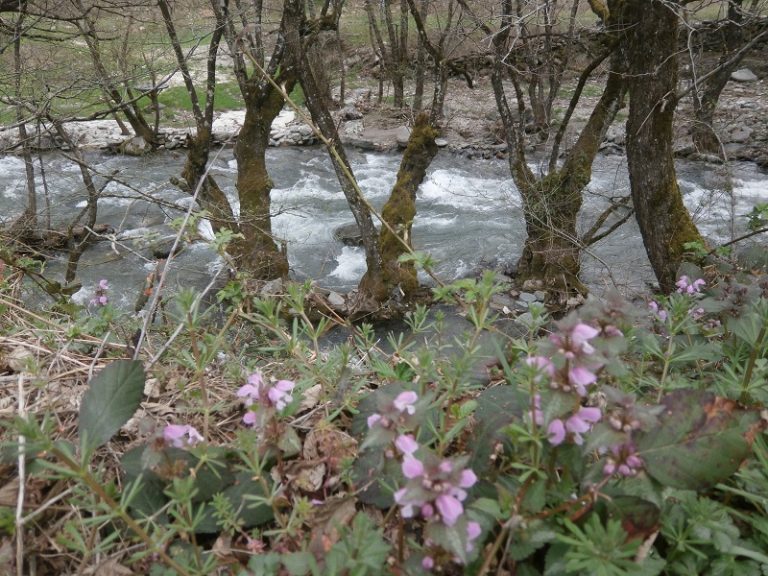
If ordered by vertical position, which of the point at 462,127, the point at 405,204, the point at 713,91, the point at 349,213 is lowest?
the point at 349,213

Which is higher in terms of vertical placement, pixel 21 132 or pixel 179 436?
pixel 179 436

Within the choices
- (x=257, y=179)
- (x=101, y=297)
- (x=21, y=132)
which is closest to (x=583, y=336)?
(x=101, y=297)

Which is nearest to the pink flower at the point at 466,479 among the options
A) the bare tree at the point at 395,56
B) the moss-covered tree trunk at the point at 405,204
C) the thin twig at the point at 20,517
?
the thin twig at the point at 20,517

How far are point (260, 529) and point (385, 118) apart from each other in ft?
49.0

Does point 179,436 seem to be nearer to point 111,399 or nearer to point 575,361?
point 111,399

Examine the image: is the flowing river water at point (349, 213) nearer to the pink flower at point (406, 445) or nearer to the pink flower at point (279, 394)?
the pink flower at point (279, 394)

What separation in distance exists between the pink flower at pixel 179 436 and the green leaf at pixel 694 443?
3.06 feet

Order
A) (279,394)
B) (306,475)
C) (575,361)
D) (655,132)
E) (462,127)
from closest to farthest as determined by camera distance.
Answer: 1. (575,361)
2. (279,394)
3. (306,475)
4. (655,132)
5. (462,127)

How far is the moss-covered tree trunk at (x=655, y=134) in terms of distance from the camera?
16.1 ft

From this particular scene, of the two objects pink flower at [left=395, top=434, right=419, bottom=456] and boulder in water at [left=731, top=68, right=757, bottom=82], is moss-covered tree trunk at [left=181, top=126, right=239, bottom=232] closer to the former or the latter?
pink flower at [left=395, top=434, right=419, bottom=456]

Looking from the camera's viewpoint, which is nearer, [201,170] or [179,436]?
[179,436]

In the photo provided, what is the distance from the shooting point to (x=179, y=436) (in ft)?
4.15

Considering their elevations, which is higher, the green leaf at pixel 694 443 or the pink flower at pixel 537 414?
Answer: the pink flower at pixel 537 414

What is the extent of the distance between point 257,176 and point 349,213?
3481 millimetres
